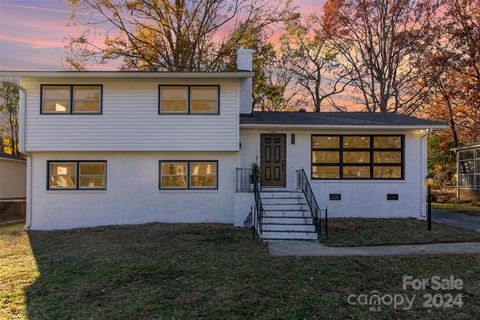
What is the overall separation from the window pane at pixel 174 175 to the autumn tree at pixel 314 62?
674 inches

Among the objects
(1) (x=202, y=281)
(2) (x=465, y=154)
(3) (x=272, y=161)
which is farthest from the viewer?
(2) (x=465, y=154)

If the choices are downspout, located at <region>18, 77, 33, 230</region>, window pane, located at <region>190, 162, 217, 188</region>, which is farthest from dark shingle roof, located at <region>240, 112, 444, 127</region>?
downspout, located at <region>18, 77, 33, 230</region>

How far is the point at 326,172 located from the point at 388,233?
3.37 metres

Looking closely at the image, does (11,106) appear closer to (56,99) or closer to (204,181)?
(56,99)

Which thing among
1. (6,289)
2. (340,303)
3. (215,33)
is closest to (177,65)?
(215,33)

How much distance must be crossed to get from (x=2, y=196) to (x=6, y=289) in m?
13.3

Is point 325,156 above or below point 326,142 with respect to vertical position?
below

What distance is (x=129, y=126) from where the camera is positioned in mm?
12359

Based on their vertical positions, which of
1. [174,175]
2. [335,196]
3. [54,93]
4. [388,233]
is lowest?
[388,233]

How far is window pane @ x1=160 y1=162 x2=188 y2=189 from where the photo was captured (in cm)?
1266

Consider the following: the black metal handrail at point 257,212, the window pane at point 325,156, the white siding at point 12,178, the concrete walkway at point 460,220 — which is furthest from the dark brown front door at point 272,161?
the white siding at point 12,178

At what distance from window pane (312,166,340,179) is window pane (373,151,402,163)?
143 centimetres

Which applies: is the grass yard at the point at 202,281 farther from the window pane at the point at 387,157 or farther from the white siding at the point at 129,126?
the window pane at the point at 387,157

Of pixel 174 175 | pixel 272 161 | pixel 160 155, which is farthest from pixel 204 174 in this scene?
pixel 272 161
